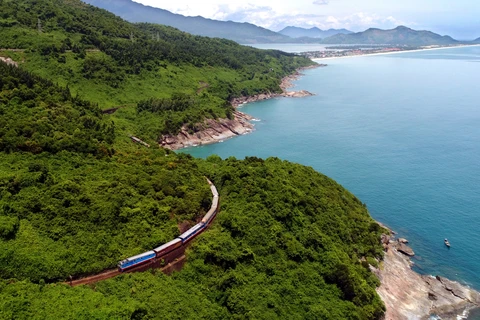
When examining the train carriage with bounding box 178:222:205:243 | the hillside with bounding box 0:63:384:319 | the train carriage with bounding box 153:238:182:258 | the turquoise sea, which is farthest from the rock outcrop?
the train carriage with bounding box 153:238:182:258

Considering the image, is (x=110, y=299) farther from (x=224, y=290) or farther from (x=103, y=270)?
(x=224, y=290)

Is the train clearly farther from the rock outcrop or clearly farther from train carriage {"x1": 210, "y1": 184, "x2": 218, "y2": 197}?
the rock outcrop

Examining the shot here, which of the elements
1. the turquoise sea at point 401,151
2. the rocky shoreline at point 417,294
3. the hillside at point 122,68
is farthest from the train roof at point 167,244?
the hillside at point 122,68

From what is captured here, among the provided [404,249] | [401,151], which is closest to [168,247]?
[404,249]

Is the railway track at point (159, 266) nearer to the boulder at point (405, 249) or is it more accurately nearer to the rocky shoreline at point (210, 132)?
the boulder at point (405, 249)

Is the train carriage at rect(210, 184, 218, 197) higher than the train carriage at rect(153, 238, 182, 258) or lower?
higher

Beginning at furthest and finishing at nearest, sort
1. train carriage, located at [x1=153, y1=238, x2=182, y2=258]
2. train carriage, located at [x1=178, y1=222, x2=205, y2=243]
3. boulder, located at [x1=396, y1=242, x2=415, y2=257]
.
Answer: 1. boulder, located at [x1=396, y1=242, x2=415, y2=257]
2. train carriage, located at [x1=178, y1=222, x2=205, y2=243]
3. train carriage, located at [x1=153, y1=238, x2=182, y2=258]

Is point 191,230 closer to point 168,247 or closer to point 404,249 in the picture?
point 168,247
